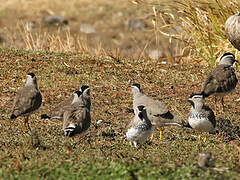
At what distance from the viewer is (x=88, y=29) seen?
25750 mm

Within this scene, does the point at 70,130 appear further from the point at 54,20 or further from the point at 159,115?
the point at 54,20

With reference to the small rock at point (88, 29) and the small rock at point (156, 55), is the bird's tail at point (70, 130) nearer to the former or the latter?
the small rock at point (156, 55)

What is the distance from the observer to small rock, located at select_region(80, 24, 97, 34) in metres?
25.6

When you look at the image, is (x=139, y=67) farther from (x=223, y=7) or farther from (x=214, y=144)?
(x=214, y=144)

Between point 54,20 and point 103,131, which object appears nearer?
point 103,131

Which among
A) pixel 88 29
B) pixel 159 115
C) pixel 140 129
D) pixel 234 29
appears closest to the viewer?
pixel 140 129

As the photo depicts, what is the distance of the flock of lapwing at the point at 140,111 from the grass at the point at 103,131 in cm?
23

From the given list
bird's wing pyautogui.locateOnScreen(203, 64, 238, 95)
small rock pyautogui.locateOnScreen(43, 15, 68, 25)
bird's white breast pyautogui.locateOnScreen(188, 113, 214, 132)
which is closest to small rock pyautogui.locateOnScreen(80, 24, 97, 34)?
small rock pyautogui.locateOnScreen(43, 15, 68, 25)

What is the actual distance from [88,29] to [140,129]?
17748 mm

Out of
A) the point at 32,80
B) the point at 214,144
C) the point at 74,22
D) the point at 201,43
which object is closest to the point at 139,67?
the point at 201,43

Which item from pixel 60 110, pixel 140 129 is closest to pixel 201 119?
pixel 140 129

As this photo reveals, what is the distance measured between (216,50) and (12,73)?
192 inches

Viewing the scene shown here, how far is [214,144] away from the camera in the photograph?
873 centimetres

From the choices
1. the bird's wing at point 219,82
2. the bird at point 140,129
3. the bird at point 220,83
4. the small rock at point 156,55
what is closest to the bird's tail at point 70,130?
the bird at point 140,129
